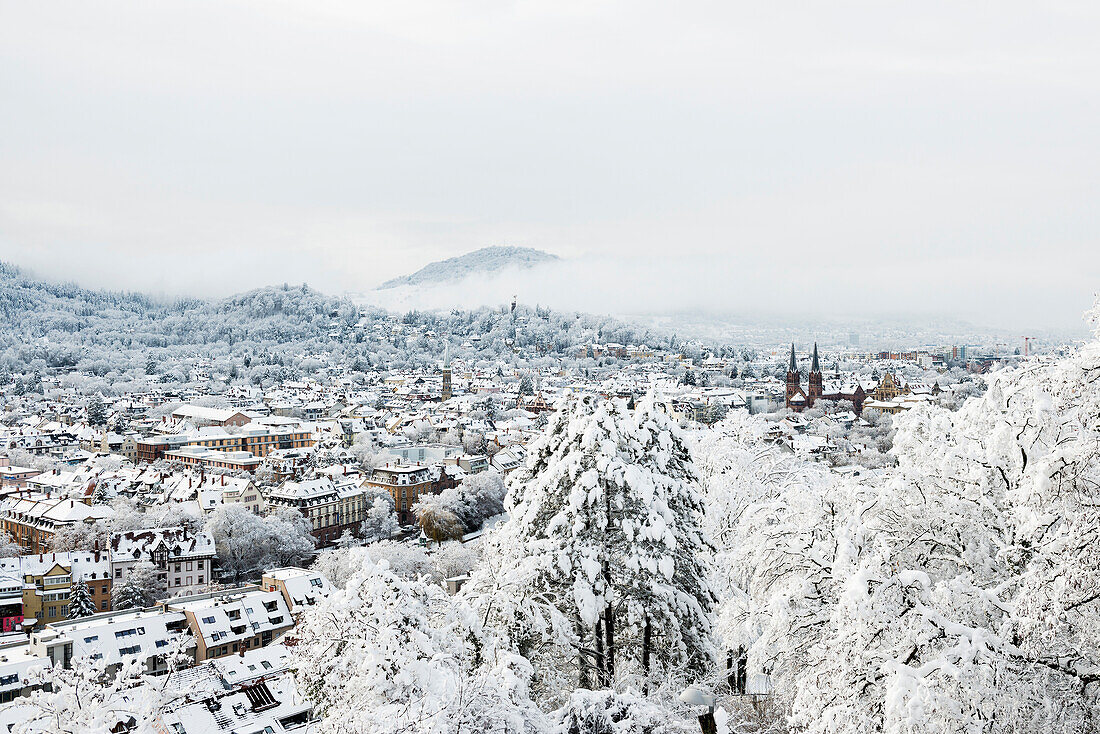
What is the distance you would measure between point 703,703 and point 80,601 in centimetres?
2703

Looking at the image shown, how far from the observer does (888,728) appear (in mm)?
5598

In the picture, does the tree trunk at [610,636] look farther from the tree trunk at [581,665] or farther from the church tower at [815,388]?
the church tower at [815,388]

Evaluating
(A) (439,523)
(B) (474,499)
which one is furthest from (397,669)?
(B) (474,499)

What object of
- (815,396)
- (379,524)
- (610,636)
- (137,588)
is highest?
(610,636)

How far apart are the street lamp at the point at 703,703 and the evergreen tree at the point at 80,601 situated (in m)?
25.5

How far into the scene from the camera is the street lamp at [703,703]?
24.7 ft

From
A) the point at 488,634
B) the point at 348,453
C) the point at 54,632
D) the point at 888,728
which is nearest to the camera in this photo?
the point at 888,728

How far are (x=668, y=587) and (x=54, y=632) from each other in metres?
20.1

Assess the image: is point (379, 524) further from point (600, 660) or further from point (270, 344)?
point (270, 344)

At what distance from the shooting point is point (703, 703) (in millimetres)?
7547

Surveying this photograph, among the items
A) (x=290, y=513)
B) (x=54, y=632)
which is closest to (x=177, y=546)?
(x=290, y=513)

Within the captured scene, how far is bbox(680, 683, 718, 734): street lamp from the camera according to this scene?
24.7 ft

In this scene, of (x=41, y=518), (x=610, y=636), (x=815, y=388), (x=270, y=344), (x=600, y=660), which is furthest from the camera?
(x=270, y=344)

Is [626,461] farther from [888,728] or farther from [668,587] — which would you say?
[888,728]
